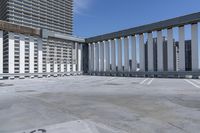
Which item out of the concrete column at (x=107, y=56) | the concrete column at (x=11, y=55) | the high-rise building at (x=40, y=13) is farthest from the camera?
the high-rise building at (x=40, y=13)

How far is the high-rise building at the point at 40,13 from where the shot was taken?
2576 inches

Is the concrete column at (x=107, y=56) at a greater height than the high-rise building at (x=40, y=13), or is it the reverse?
the high-rise building at (x=40, y=13)

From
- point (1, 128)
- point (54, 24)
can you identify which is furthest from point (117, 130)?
point (54, 24)

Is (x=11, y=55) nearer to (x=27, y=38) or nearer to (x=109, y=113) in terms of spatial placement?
(x=27, y=38)

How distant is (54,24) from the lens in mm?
76938

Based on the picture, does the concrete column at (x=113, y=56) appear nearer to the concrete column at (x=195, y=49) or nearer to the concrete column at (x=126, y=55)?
the concrete column at (x=126, y=55)

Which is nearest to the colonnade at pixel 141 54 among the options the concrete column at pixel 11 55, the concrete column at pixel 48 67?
the concrete column at pixel 48 67

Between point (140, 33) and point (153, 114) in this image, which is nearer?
point (153, 114)

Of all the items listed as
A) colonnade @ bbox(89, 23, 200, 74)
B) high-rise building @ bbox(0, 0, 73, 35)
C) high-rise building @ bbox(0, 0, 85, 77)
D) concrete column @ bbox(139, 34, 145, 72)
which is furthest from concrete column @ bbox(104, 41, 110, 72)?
high-rise building @ bbox(0, 0, 73, 35)

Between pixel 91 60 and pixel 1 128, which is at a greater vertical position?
pixel 91 60

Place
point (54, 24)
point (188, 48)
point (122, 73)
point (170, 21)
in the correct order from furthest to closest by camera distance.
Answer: point (54, 24) → point (188, 48) → point (122, 73) → point (170, 21)

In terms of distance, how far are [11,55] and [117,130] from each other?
25.1 metres

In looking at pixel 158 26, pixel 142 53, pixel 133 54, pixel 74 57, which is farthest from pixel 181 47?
pixel 74 57

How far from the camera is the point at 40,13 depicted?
7144cm
